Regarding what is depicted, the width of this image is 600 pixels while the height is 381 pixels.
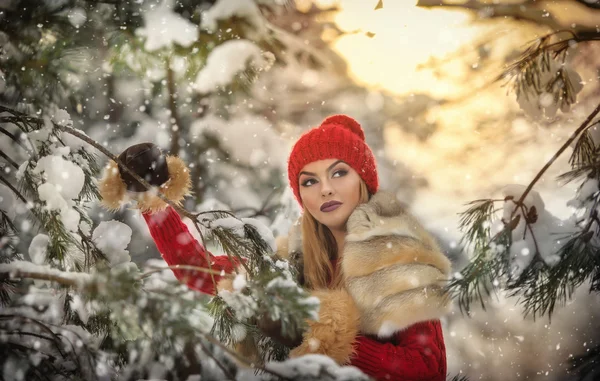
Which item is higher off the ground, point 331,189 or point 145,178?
point 331,189

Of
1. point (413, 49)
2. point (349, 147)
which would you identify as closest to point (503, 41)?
point (413, 49)

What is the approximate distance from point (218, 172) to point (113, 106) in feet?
1.98

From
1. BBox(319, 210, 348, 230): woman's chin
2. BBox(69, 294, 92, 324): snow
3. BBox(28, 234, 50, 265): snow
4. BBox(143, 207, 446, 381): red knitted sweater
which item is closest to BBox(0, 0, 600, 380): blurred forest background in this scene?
BBox(28, 234, 50, 265): snow

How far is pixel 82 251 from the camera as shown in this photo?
1276 mm

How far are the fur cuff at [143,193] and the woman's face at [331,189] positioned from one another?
1.53 ft

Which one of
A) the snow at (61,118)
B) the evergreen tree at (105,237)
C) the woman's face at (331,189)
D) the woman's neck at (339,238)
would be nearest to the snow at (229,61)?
the evergreen tree at (105,237)

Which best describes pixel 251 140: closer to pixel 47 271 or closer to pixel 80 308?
pixel 80 308

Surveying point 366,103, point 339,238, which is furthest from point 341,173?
point 366,103

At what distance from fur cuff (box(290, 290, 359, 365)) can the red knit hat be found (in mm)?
494

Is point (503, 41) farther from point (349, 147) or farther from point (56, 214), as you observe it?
point (56, 214)

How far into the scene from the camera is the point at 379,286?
4.68 ft

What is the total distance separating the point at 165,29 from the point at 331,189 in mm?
792

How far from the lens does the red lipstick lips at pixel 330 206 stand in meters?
1.65

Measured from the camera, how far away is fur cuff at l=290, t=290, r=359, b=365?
1361 mm
